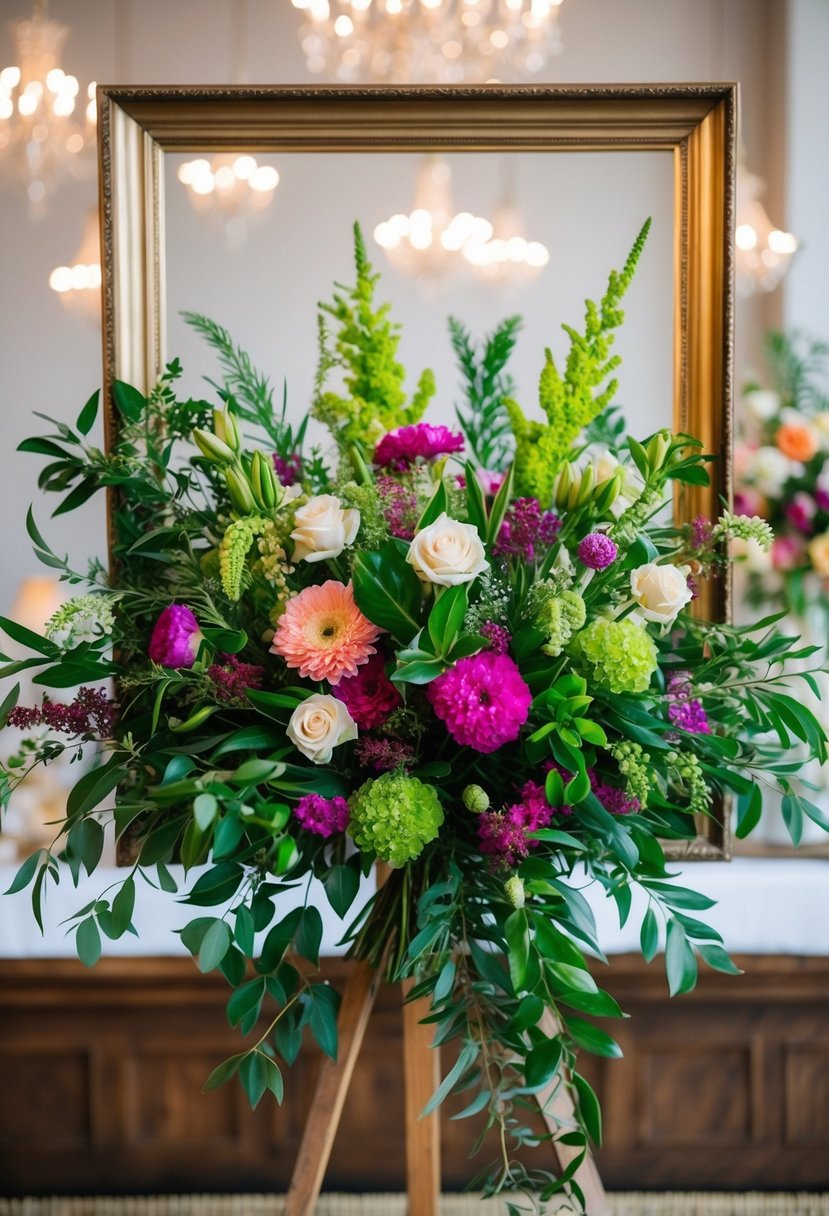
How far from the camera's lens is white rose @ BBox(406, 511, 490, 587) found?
0.75 metres

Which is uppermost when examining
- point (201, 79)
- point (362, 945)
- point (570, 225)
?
point (201, 79)

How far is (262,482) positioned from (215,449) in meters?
0.07

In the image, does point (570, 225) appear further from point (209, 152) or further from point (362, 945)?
point (362, 945)

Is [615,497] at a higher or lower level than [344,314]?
lower

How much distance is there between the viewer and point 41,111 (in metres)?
1.66

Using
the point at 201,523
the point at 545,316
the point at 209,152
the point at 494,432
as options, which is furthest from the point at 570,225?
the point at 201,523

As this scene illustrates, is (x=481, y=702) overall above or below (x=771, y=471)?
below

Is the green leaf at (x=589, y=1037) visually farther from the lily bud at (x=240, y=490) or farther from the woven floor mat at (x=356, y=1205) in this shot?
the woven floor mat at (x=356, y=1205)

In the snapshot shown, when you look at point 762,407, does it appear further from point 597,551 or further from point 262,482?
point 262,482

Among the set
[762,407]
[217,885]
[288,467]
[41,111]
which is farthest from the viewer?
[762,407]

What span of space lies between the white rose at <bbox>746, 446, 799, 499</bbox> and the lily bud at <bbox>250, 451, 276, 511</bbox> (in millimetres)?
1141

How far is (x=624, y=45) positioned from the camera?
162 cm

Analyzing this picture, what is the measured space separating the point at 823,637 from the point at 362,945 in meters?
1.10

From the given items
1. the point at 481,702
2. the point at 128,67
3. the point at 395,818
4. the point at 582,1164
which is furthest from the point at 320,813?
the point at 128,67
